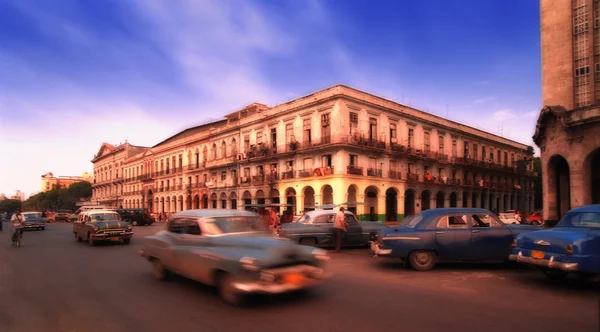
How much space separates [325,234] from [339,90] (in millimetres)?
22379

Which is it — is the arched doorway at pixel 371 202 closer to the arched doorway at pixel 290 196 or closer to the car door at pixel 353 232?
the arched doorway at pixel 290 196

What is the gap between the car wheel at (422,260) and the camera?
9.56 m

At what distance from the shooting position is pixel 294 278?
640 cm

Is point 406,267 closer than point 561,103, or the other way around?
point 406,267

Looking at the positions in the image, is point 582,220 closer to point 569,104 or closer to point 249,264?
→ point 249,264

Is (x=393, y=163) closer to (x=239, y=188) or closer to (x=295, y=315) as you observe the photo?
(x=239, y=188)

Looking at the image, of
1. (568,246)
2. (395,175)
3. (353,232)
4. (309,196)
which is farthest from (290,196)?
(568,246)

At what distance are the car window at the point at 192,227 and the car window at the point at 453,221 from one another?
5835mm

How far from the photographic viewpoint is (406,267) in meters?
10.1

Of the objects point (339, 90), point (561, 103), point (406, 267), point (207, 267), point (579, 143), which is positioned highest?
point (339, 90)

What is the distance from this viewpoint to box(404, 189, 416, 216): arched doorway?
4144 centimetres

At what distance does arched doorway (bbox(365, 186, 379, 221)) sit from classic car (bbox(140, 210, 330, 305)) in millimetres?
30206

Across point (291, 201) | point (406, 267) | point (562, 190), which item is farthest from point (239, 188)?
point (406, 267)

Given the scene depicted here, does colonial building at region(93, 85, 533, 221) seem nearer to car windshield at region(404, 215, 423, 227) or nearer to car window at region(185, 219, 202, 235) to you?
car windshield at region(404, 215, 423, 227)
